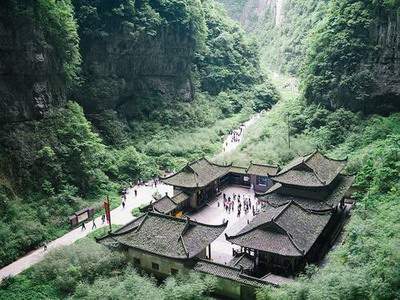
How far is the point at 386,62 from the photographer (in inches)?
2162

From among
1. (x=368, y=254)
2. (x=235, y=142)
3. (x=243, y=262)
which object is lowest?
(x=243, y=262)

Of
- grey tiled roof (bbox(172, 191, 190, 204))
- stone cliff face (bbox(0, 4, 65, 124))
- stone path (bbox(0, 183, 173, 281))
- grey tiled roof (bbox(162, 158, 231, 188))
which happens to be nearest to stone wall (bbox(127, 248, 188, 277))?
stone path (bbox(0, 183, 173, 281))

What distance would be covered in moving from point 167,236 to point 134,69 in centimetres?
3989

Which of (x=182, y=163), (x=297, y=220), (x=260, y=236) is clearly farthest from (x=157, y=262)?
(x=182, y=163)

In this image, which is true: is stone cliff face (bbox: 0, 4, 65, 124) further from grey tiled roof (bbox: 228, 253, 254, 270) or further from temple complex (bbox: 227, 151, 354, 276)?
grey tiled roof (bbox: 228, 253, 254, 270)

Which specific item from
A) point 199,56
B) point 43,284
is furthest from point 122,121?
point 43,284

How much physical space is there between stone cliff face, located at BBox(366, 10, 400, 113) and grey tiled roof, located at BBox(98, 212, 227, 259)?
1304 inches

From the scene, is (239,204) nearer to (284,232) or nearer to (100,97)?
(284,232)

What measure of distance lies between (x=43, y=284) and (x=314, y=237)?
756 inches

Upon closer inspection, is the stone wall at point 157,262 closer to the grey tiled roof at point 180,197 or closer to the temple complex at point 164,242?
the temple complex at point 164,242

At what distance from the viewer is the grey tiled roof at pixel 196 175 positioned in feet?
144

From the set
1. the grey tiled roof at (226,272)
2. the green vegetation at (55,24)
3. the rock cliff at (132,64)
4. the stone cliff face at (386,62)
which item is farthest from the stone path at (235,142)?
the grey tiled roof at (226,272)

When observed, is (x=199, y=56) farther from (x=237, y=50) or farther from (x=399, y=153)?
(x=399, y=153)

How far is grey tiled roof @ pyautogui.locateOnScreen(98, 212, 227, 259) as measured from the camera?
29922 mm
